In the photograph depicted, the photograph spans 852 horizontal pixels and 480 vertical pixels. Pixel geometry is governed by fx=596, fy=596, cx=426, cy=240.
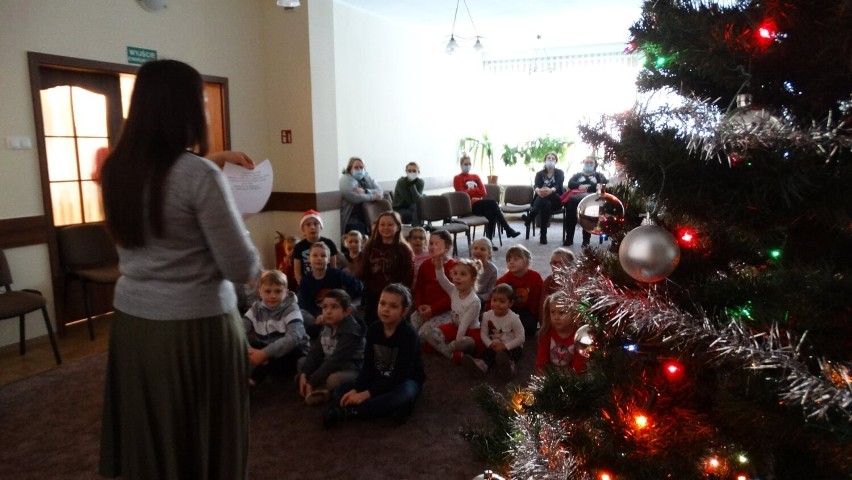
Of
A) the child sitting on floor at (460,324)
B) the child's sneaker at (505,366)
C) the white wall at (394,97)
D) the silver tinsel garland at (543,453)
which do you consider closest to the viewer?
the silver tinsel garland at (543,453)

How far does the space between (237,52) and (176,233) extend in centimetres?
465

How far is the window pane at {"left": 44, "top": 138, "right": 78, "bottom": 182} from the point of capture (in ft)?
13.8

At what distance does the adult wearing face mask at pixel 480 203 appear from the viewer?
25.2 ft

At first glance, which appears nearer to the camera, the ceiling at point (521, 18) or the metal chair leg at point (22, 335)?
the metal chair leg at point (22, 335)

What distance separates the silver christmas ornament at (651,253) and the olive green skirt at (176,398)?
932 mm

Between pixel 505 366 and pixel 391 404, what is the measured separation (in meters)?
0.78

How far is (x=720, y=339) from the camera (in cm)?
100

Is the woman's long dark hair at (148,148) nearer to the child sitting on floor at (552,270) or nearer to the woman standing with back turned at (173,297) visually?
the woman standing with back turned at (173,297)

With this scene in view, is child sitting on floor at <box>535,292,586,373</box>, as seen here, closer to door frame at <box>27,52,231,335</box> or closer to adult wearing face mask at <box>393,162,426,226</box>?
door frame at <box>27,52,231,335</box>

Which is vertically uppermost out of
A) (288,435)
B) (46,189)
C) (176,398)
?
(46,189)

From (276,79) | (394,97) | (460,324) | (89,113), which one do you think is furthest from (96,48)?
(394,97)

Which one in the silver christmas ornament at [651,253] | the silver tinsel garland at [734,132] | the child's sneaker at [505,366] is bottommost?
the child's sneaker at [505,366]

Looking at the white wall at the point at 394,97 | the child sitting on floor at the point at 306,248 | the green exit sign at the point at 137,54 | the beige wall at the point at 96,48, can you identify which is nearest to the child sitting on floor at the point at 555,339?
the child sitting on floor at the point at 306,248

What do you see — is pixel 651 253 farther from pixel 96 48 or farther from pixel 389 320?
pixel 96 48
